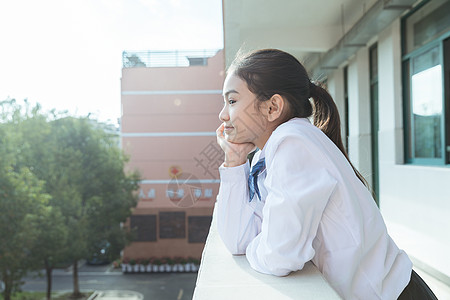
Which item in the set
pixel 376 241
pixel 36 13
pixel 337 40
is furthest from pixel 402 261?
pixel 36 13

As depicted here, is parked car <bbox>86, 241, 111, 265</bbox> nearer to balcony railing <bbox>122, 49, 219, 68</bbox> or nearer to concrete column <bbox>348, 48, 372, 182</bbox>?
balcony railing <bbox>122, 49, 219, 68</bbox>

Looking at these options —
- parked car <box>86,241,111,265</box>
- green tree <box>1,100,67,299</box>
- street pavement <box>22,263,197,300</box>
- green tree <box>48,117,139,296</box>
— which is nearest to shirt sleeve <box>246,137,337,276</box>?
green tree <box>1,100,67,299</box>

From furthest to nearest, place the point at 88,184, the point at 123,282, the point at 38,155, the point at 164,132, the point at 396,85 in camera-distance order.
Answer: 1. the point at 164,132
2. the point at 123,282
3. the point at 88,184
4. the point at 38,155
5. the point at 396,85

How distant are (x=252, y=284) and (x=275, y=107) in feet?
0.89

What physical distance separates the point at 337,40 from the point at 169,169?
11.4m

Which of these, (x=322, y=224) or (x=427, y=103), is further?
(x=427, y=103)

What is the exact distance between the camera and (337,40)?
4023 millimetres

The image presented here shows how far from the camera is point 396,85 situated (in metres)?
3.07

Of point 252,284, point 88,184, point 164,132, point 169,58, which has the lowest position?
point 88,184

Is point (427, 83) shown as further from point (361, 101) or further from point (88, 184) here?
point (88, 184)

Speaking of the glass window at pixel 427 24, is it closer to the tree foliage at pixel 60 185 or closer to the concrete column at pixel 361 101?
the concrete column at pixel 361 101

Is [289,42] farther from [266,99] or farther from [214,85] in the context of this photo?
[214,85]

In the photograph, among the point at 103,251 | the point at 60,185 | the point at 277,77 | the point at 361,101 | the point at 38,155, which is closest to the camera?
the point at 277,77

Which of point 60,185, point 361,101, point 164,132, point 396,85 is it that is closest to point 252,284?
point 396,85
